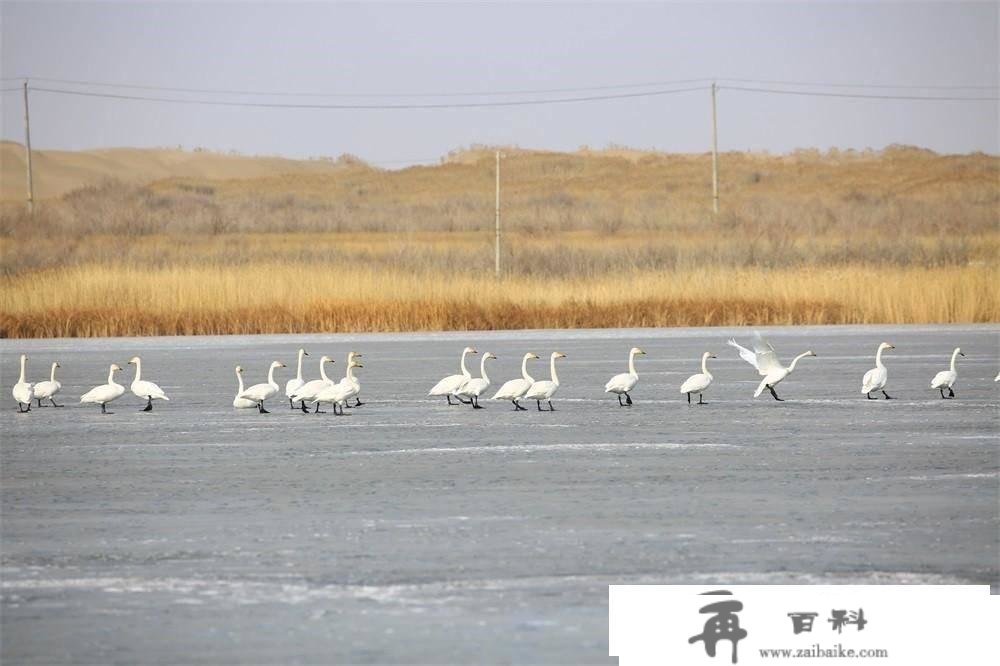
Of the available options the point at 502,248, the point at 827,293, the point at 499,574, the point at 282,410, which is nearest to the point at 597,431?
the point at 282,410

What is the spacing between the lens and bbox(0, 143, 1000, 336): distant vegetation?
29094mm

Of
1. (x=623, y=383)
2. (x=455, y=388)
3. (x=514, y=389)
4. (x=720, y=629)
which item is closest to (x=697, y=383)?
(x=623, y=383)

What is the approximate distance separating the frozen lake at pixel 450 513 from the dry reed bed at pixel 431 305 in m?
10.1

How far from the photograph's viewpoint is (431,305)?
95.9 feet

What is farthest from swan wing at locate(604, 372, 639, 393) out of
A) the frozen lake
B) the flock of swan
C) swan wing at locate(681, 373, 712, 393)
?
swan wing at locate(681, 373, 712, 393)

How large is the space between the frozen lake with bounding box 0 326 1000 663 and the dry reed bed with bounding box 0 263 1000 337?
10125 mm

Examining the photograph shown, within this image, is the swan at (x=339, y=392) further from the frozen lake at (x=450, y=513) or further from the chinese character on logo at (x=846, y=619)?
the chinese character on logo at (x=846, y=619)

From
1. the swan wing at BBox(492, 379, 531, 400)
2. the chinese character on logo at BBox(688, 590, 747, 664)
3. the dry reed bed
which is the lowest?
the chinese character on logo at BBox(688, 590, 747, 664)

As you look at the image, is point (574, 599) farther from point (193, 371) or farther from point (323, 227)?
point (323, 227)

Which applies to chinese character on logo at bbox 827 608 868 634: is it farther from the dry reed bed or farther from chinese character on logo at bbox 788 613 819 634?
the dry reed bed

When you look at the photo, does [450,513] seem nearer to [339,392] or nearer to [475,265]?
[339,392]

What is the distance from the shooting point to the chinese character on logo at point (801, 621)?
297 inches

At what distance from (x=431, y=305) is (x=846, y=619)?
21.8 metres

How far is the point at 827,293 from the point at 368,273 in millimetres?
8445
